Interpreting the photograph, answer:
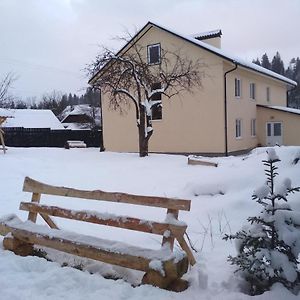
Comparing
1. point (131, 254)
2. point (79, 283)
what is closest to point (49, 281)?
point (79, 283)

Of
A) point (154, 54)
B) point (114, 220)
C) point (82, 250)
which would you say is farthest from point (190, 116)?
point (82, 250)

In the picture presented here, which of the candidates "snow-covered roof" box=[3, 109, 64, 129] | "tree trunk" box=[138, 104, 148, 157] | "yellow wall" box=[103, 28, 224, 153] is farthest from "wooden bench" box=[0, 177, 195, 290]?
"snow-covered roof" box=[3, 109, 64, 129]

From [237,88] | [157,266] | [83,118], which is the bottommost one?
[157,266]

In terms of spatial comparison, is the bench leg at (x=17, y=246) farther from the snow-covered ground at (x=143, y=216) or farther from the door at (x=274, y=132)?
the door at (x=274, y=132)

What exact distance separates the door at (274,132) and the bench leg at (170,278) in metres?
23.6

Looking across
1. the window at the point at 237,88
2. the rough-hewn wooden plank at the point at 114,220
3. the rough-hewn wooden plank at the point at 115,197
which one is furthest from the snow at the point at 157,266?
the window at the point at 237,88

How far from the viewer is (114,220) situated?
4.12 meters

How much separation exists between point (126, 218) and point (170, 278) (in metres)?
0.82

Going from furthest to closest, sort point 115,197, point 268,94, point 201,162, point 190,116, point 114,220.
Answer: point 268,94 < point 190,116 < point 201,162 < point 115,197 < point 114,220

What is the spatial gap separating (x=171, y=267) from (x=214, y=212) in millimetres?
2838

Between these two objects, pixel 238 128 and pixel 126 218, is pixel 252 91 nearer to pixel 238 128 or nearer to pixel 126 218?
pixel 238 128

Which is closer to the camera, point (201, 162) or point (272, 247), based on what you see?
point (272, 247)

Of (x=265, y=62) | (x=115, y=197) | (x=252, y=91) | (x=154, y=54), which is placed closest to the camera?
(x=115, y=197)

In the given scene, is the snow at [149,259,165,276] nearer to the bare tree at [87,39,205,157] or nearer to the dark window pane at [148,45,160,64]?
the bare tree at [87,39,205,157]
